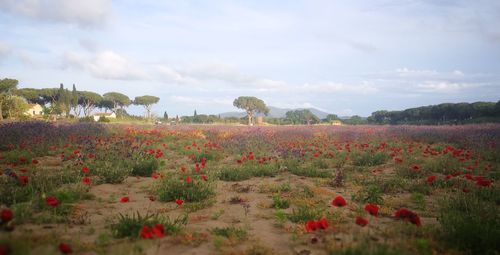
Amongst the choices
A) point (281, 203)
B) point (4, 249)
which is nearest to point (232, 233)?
point (281, 203)

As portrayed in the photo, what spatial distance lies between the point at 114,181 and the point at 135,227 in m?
3.52

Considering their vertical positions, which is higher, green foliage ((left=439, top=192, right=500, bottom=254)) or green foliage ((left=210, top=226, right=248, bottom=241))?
green foliage ((left=439, top=192, right=500, bottom=254))

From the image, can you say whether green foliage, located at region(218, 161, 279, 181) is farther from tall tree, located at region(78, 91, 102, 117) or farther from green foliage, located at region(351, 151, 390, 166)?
tall tree, located at region(78, 91, 102, 117)

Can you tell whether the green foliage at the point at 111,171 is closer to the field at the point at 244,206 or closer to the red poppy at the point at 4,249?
the field at the point at 244,206

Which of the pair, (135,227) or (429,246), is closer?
(429,246)

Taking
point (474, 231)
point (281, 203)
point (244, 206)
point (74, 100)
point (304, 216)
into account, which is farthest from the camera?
point (74, 100)

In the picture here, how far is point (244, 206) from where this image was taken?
206 inches

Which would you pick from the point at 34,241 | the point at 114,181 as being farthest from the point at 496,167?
the point at 34,241

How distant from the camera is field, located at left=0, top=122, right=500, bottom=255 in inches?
129

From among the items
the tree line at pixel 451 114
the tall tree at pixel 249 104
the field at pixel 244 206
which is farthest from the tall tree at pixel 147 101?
the field at pixel 244 206

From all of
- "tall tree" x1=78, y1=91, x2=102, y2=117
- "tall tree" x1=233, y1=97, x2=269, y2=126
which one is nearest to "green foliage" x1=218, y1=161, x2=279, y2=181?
"tall tree" x1=233, y1=97, x2=269, y2=126

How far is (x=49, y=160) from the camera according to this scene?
8977 mm

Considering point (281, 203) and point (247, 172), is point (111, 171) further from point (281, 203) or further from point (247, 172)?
point (281, 203)

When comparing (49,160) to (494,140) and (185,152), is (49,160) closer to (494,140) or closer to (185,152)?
(185,152)
